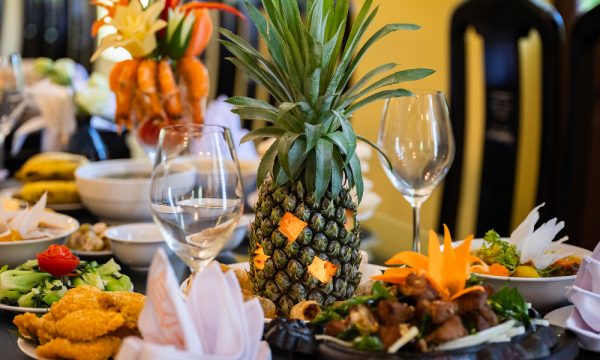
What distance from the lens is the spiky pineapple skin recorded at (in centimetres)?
100

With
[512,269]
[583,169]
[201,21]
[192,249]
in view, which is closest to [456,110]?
[583,169]

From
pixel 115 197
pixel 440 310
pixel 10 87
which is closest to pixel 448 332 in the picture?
pixel 440 310

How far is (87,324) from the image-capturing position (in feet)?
2.74

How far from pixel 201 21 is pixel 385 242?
0.65m

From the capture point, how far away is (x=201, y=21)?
1810mm

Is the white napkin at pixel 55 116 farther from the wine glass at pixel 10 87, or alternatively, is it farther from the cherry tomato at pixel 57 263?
the cherry tomato at pixel 57 263

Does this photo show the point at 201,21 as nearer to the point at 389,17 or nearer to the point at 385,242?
the point at 385,242

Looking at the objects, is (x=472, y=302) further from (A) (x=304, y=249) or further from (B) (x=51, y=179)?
(B) (x=51, y=179)

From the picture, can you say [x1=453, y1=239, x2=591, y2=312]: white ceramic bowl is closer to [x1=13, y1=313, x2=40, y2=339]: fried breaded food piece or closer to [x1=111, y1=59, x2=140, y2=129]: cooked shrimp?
[x1=13, y1=313, x2=40, y2=339]: fried breaded food piece

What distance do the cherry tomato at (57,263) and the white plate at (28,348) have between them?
21 centimetres

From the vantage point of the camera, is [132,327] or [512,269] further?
[512,269]

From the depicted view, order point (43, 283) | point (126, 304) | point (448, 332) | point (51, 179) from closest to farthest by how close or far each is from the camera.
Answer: point (448, 332) < point (126, 304) < point (43, 283) < point (51, 179)

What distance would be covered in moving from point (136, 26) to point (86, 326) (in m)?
1.00

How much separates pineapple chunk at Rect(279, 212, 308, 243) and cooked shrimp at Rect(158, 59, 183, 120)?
0.81 meters
